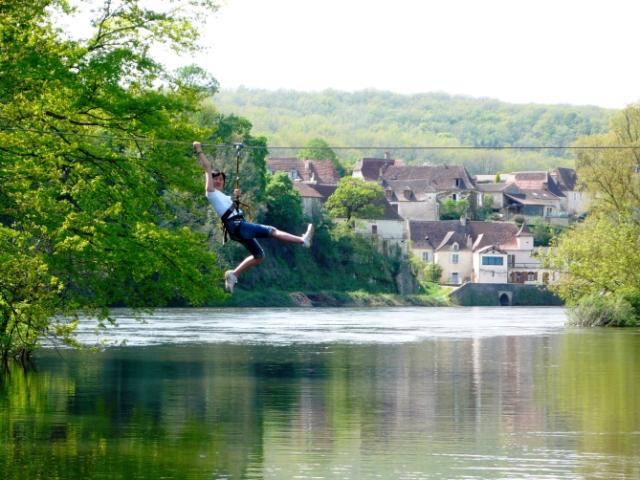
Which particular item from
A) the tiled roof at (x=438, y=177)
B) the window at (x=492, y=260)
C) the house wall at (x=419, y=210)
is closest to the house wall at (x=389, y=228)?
the window at (x=492, y=260)

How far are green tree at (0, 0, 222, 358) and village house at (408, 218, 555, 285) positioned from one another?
11479cm

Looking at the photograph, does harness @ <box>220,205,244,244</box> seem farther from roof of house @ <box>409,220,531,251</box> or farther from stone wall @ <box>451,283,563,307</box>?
roof of house @ <box>409,220,531,251</box>

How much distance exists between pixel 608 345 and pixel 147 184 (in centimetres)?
2187

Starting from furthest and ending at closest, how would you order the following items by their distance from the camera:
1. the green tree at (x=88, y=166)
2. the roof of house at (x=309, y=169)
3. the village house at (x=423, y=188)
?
the roof of house at (x=309, y=169) → the village house at (x=423, y=188) → the green tree at (x=88, y=166)

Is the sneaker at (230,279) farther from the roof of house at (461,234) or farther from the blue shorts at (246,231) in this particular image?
the roof of house at (461,234)

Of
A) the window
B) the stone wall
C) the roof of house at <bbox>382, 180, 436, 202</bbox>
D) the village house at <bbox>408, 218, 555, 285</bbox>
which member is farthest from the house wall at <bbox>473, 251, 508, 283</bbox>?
the roof of house at <bbox>382, 180, 436, 202</bbox>

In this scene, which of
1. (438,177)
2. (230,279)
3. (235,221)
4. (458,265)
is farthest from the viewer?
(438,177)

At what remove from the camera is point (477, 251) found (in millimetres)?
154500

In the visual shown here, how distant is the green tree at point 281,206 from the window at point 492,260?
1546 inches

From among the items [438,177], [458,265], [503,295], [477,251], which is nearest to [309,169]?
[438,177]

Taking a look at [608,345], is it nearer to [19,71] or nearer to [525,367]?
[525,367]

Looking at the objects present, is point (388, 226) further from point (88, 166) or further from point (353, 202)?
point (88, 166)

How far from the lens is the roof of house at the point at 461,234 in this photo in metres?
156

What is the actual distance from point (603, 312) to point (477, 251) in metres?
84.9
